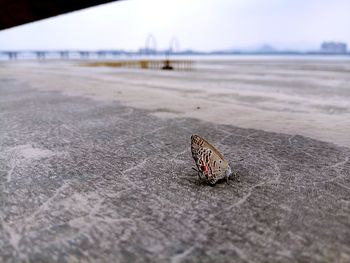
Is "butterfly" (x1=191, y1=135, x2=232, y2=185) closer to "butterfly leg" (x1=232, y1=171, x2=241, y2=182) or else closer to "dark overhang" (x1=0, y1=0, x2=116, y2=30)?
"butterfly leg" (x1=232, y1=171, x2=241, y2=182)

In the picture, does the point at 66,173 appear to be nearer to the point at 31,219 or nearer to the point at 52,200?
the point at 52,200

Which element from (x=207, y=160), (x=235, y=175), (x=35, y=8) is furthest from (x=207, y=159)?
(x=35, y=8)

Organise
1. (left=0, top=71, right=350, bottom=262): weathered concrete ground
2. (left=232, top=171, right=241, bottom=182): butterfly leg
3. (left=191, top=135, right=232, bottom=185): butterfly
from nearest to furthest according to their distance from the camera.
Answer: (left=0, top=71, right=350, bottom=262): weathered concrete ground < (left=191, top=135, right=232, bottom=185): butterfly < (left=232, top=171, right=241, bottom=182): butterfly leg

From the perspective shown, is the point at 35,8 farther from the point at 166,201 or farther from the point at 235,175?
the point at 235,175

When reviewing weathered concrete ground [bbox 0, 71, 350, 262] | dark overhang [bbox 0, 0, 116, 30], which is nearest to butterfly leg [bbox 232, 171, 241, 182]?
weathered concrete ground [bbox 0, 71, 350, 262]

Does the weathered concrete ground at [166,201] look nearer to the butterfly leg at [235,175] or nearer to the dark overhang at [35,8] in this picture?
the butterfly leg at [235,175]

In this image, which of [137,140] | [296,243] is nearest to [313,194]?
[296,243]

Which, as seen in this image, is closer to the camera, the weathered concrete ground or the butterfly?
the weathered concrete ground

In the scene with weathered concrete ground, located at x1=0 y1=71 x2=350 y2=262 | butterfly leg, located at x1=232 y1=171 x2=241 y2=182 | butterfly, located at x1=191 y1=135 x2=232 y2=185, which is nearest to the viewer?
weathered concrete ground, located at x1=0 y1=71 x2=350 y2=262

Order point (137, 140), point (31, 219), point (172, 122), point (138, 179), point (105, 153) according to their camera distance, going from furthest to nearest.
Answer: point (172, 122) → point (137, 140) → point (105, 153) → point (138, 179) → point (31, 219)
